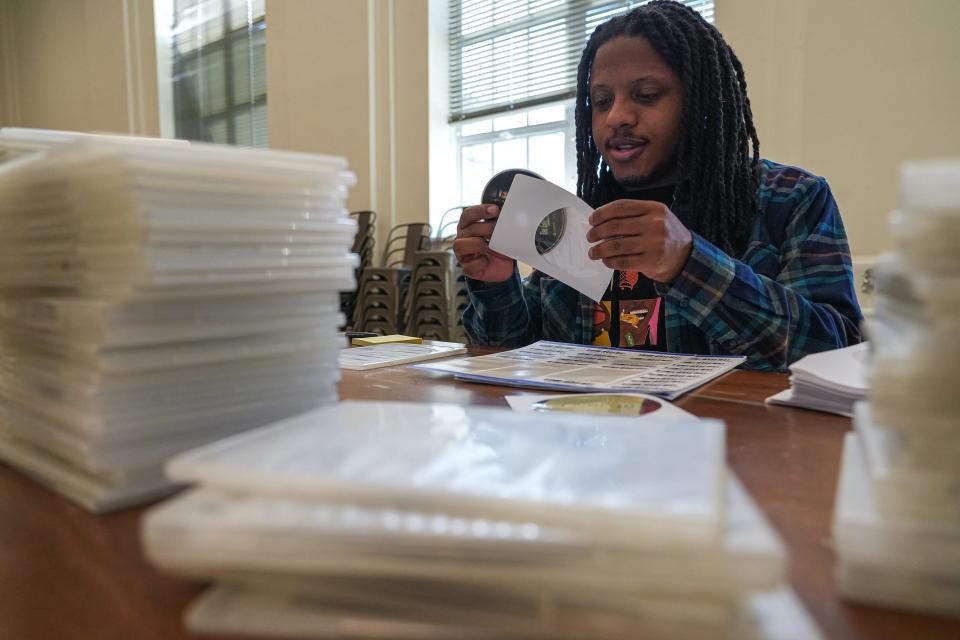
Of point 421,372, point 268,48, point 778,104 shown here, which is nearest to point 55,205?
point 421,372

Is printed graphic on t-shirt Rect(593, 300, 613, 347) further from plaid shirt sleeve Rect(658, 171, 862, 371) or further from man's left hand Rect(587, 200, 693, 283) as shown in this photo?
man's left hand Rect(587, 200, 693, 283)

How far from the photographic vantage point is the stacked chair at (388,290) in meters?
3.03

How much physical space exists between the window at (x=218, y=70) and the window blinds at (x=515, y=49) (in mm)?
1665

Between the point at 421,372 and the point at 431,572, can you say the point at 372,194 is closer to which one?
the point at 421,372

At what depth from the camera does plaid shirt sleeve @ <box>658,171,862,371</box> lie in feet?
3.12

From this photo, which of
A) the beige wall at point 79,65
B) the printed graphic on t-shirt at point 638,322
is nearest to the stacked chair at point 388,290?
the printed graphic on t-shirt at point 638,322

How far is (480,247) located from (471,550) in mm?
969

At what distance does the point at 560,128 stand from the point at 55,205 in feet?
9.29

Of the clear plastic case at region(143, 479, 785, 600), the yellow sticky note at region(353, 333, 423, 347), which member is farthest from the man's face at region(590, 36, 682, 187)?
the clear plastic case at region(143, 479, 785, 600)

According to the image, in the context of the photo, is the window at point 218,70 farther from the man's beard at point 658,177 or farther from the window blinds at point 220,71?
the man's beard at point 658,177

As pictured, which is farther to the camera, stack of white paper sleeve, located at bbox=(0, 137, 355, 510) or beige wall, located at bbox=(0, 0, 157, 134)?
beige wall, located at bbox=(0, 0, 157, 134)

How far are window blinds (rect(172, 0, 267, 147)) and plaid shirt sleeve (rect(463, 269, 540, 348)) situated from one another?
341 cm

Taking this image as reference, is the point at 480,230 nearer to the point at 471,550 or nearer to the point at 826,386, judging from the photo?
the point at 826,386

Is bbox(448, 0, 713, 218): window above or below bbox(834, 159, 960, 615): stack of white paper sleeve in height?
above
